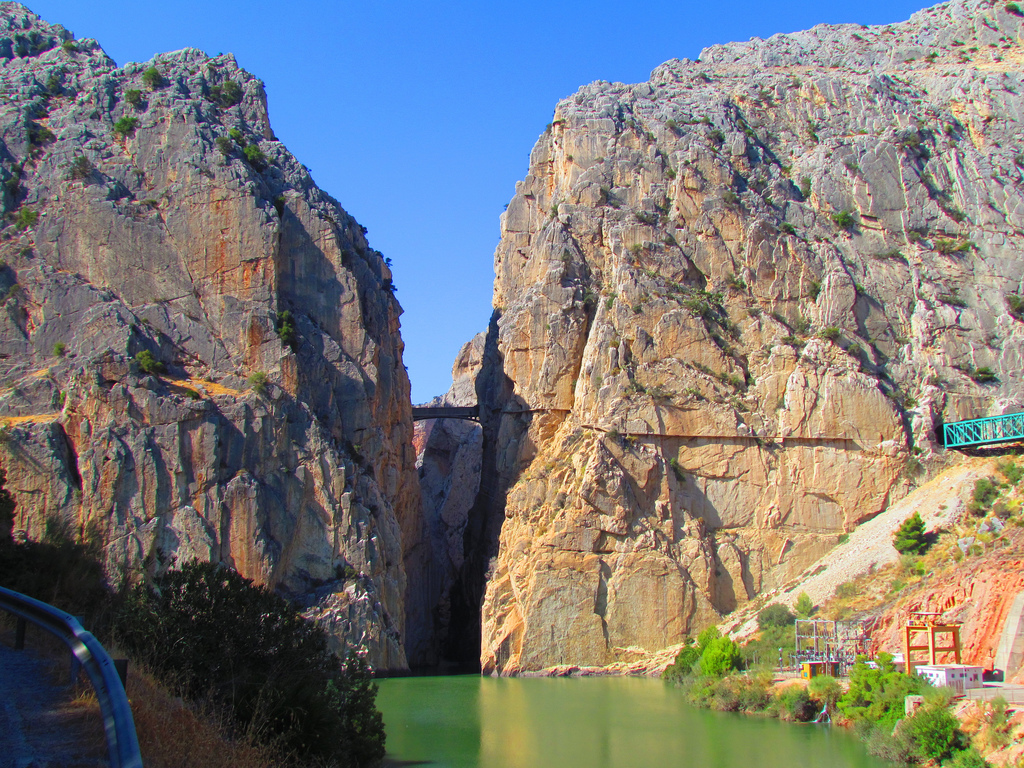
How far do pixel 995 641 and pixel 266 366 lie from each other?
38972 millimetres

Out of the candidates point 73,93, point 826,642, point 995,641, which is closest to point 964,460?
point 826,642

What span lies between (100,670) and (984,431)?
55309mm

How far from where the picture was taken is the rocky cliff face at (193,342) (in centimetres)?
4691

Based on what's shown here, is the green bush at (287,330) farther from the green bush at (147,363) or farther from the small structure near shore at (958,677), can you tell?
the small structure near shore at (958,677)

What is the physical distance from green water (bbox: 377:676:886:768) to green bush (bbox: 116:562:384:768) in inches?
317

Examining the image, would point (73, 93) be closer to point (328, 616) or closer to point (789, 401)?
point (328, 616)

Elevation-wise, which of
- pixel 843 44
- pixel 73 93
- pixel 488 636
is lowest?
pixel 488 636

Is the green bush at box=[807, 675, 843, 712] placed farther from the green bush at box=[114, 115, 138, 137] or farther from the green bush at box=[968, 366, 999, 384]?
the green bush at box=[114, 115, 138, 137]

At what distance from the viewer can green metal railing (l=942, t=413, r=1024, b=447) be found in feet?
169

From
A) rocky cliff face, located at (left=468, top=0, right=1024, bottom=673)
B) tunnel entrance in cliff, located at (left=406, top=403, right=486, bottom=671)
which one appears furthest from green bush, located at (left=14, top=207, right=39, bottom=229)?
tunnel entrance in cliff, located at (left=406, top=403, right=486, bottom=671)

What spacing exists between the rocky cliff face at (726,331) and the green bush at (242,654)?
3349 cm

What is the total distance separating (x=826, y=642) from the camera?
36469 mm

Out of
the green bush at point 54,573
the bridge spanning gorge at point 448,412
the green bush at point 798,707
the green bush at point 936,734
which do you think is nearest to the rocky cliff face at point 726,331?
the bridge spanning gorge at point 448,412

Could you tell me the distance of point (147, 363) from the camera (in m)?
49.3
